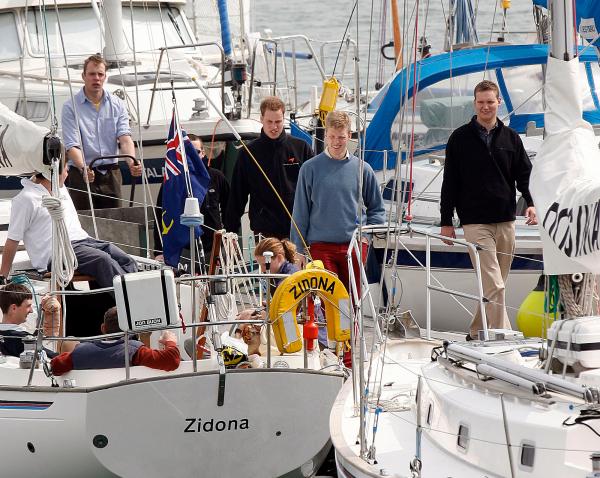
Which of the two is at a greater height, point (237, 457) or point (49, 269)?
point (49, 269)

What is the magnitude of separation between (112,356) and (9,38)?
24.0 ft

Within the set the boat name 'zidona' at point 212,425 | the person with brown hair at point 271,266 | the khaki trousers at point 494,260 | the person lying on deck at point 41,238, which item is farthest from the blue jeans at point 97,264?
the khaki trousers at point 494,260

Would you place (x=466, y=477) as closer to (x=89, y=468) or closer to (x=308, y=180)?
(x=89, y=468)

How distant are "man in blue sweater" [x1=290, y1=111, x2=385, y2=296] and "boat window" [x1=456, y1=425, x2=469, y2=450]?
2928mm

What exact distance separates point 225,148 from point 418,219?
223cm

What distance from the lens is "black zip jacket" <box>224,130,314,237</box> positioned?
32.3 feet

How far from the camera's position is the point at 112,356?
7.76 m

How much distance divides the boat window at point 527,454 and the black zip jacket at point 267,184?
4334 mm

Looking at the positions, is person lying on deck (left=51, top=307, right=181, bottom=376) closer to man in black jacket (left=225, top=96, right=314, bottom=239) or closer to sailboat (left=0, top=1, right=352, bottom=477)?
sailboat (left=0, top=1, right=352, bottom=477)

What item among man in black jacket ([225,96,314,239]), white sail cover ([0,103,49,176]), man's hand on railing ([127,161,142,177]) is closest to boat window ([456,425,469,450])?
white sail cover ([0,103,49,176])

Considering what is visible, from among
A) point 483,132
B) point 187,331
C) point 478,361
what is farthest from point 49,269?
point 478,361

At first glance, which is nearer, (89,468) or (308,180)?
(89,468)

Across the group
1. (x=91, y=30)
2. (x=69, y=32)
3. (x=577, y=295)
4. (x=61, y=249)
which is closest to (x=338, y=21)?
(x=91, y=30)

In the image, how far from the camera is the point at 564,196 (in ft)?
21.0
